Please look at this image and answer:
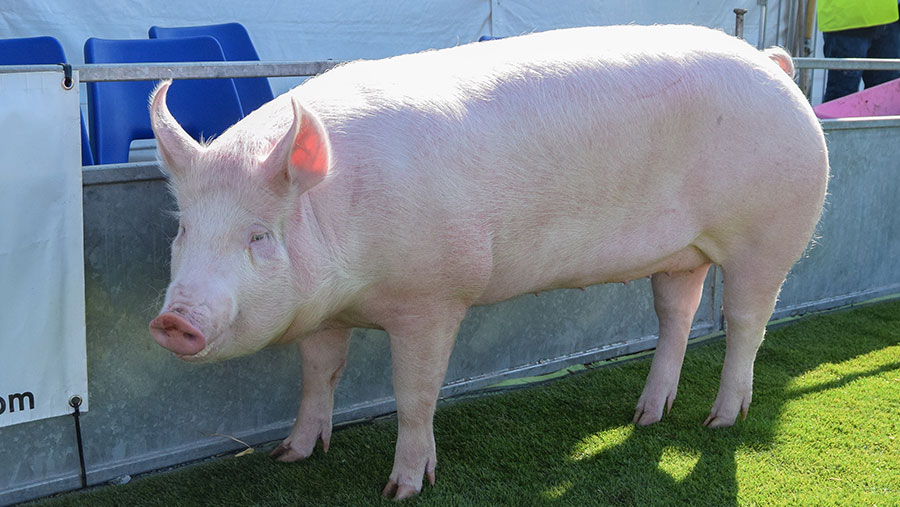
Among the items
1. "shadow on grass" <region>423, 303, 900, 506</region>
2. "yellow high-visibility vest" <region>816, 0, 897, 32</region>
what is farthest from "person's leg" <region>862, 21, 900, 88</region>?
"shadow on grass" <region>423, 303, 900, 506</region>

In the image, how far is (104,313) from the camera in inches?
114

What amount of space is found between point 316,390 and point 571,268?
986 millimetres

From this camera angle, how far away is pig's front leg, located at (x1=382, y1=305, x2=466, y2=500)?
2.74 m

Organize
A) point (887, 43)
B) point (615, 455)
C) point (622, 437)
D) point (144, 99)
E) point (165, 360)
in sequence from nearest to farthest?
point (165, 360) < point (615, 455) < point (622, 437) < point (144, 99) < point (887, 43)

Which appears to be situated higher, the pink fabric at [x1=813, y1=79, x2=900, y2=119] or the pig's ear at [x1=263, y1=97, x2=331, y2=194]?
the pig's ear at [x1=263, y1=97, x2=331, y2=194]

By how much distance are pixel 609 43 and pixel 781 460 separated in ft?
5.28

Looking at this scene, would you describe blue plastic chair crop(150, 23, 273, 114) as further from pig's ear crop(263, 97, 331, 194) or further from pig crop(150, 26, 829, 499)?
pig's ear crop(263, 97, 331, 194)

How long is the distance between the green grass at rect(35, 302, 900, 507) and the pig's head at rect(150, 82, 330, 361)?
0.80 metres

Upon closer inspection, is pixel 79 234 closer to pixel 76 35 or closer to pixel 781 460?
pixel 781 460

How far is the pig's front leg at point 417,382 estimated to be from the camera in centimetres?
274

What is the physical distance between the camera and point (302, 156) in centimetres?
233

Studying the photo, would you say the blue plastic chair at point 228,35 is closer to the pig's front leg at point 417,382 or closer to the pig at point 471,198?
the pig at point 471,198

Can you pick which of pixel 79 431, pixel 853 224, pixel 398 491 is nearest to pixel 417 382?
pixel 398 491

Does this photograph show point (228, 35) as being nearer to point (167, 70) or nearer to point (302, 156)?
point (167, 70)
